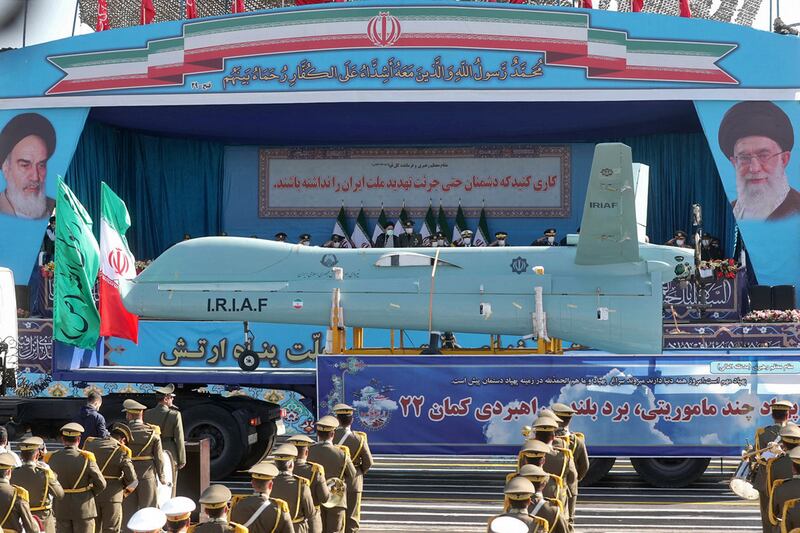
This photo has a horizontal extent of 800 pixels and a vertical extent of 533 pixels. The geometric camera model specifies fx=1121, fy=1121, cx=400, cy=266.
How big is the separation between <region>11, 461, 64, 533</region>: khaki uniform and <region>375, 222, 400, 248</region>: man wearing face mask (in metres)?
21.5

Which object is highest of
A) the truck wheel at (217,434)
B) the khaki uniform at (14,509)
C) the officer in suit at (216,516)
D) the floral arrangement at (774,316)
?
the floral arrangement at (774,316)

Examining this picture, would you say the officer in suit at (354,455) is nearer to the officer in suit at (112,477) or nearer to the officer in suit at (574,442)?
the officer in suit at (574,442)

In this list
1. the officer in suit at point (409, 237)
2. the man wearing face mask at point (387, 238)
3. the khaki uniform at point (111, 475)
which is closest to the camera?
the khaki uniform at point (111, 475)

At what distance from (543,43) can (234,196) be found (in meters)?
11.9

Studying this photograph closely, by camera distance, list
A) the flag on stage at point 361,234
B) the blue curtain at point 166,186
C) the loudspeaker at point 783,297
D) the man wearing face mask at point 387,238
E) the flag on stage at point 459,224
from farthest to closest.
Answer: the blue curtain at point 166,186 → the flag on stage at point 361,234 → the flag on stage at point 459,224 → the man wearing face mask at point 387,238 → the loudspeaker at point 783,297

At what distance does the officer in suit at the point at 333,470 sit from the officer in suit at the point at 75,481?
2.29 m

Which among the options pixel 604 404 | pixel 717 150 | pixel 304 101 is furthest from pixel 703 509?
pixel 304 101

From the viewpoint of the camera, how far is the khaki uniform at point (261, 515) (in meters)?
9.00

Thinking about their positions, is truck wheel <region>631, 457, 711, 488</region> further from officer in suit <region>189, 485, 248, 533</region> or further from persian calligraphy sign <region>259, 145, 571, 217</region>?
persian calligraphy sign <region>259, 145, 571, 217</region>

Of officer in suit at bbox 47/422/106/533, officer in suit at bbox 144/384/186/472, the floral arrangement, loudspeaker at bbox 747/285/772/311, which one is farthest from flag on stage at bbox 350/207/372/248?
officer in suit at bbox 47/422/106/533

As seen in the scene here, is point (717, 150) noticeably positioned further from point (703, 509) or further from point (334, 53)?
point (703, 509)

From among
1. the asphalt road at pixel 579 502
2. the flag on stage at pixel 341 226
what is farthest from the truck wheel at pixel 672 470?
the flag on stage at pixel 341 226

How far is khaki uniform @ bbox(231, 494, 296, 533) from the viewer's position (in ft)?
29.5

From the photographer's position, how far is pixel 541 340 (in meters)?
18.0
